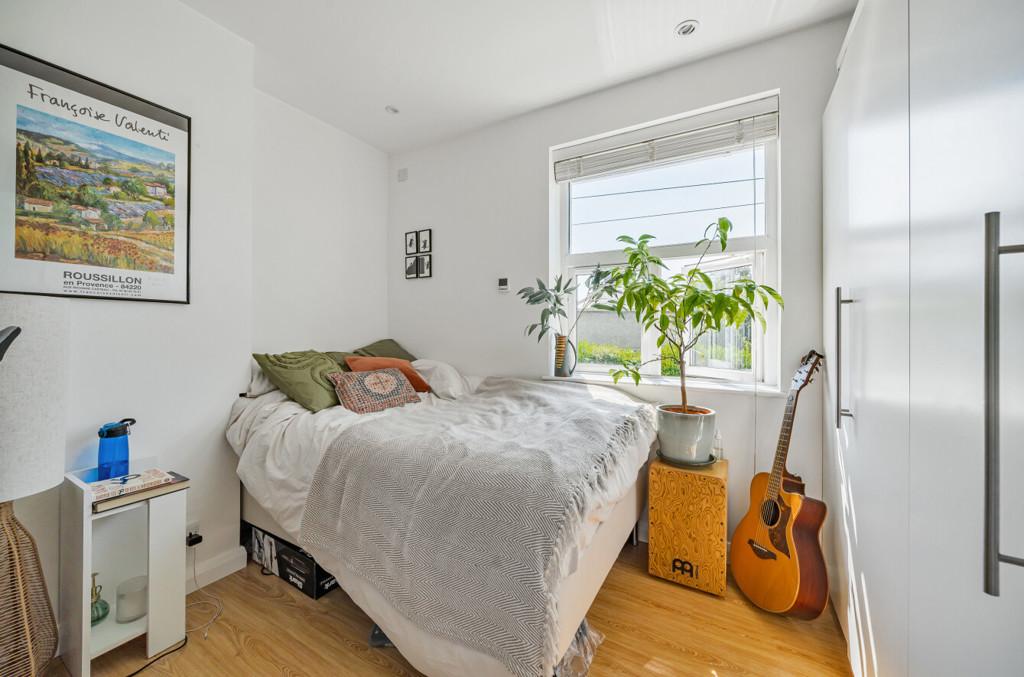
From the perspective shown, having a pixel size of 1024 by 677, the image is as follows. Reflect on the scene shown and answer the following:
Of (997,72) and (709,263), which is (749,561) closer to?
(709,263)

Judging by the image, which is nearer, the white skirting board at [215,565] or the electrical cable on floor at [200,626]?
the electrical cable on floor at [200,626]

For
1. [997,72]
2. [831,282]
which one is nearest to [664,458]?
[831,282]

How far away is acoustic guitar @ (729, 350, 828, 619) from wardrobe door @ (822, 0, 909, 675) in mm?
82

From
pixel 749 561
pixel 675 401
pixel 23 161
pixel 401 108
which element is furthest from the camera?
pixel 401 108

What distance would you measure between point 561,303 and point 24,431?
7.47 ft

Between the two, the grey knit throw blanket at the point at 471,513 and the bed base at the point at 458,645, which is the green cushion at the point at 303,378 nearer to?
the grey knit throw blanket at the point at 471,513

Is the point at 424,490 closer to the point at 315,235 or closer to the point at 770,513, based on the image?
the point at 770,513

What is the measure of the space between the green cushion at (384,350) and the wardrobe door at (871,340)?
2645 millimetres

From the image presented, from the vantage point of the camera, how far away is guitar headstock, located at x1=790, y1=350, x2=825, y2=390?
5.52 ft

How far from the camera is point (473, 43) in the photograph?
6.64 ft

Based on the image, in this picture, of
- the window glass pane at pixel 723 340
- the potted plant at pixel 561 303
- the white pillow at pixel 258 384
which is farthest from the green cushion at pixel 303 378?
the window glass pane at pixel 723 340

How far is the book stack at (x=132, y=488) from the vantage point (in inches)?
51.7

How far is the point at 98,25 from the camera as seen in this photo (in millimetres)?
1553

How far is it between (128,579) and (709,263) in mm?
3113
